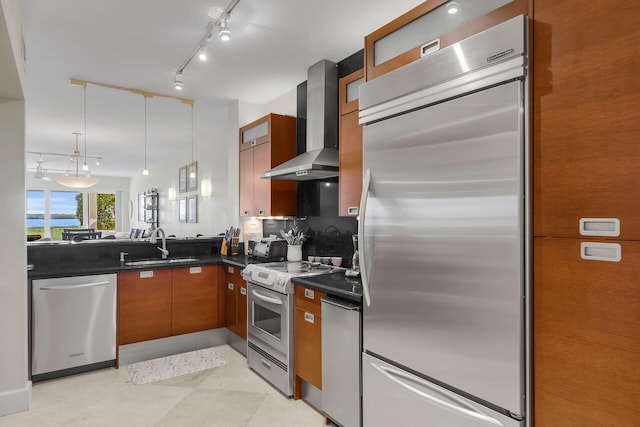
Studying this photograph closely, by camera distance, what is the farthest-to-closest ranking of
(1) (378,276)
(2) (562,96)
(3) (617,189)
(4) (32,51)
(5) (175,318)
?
1. (5) (175,318)
2. (4) (32,51)
3. (1) (378,276)
4. (2) (562,96)
5. (3) (617,189)

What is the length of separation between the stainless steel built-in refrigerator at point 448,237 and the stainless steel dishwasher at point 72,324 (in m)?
2.43

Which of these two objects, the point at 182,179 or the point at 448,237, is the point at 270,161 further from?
the point at 182,179

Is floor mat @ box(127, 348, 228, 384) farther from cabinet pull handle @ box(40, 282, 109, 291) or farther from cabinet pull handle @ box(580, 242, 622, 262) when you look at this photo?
cabinet pull handle @ box(580, 242, 622, 262)

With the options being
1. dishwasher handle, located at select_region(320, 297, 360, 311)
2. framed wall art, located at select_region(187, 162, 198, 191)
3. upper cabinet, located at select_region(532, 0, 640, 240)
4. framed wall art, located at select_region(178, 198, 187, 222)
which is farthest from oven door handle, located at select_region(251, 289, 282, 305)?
framed wall art, located at select_region(178, 198, 187, 222)

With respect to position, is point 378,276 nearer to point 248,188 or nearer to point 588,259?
point 588,259

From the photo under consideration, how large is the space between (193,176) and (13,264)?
438cm

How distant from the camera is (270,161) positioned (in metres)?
3.75

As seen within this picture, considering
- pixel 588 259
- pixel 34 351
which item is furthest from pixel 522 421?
pixel 34 351

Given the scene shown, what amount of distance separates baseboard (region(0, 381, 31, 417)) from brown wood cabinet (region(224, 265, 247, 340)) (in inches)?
63.9

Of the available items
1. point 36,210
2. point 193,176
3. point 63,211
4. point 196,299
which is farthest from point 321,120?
point 36,210

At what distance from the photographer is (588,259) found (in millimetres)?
1167

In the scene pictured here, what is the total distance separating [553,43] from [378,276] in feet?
3.93

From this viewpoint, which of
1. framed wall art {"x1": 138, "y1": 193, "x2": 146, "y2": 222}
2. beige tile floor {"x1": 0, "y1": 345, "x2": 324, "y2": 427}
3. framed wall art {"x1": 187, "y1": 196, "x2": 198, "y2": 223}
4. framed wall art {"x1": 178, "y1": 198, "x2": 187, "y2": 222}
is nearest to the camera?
beige tile floor {"x1": 0, "y1": 345, "x2": 324, "y2": 427}

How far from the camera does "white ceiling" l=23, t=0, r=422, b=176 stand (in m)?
2.52
